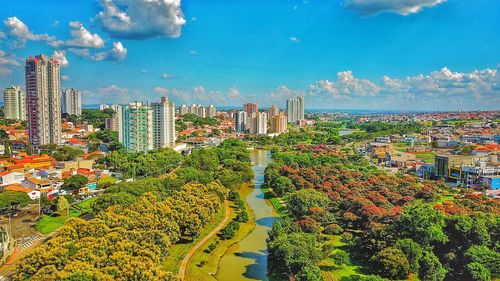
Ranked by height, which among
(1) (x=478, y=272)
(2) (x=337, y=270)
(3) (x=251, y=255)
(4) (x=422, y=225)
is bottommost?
(3) (x=251, y=255)

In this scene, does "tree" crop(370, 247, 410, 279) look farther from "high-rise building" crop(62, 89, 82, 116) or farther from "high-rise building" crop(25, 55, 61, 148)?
"high-rise building" crop(62, 89, 82, 116)

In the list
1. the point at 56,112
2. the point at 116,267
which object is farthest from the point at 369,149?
the point at 116,267

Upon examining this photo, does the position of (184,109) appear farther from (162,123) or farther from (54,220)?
(54,220)

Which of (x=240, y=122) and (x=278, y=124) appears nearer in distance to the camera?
(x=278, y=124)

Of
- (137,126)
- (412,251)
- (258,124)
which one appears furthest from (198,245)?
(258,124)

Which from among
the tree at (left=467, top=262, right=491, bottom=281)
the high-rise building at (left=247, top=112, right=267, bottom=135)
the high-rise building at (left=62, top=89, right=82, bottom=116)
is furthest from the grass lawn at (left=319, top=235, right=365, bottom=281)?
the high-rise building at (left=62, top=89, right=82, bottom=116)

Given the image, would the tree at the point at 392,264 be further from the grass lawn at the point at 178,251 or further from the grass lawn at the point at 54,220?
the grass lawn at the point at 54,220

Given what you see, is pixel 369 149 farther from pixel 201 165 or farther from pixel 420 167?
pixel 201 165
